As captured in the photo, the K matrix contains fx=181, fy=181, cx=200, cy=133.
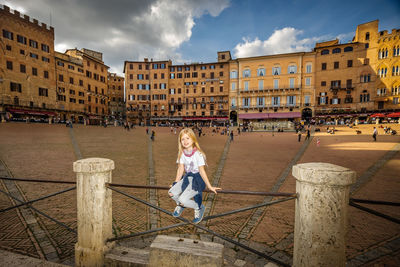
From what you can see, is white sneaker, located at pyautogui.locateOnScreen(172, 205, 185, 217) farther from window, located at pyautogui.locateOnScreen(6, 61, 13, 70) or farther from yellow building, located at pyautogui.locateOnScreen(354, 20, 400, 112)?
yellow building, located at pyautogui.locateOnScreen(354, 20, 400, 112)

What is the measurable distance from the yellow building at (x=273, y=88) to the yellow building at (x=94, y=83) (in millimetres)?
33781

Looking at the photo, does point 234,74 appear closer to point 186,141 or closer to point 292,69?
point 292,69

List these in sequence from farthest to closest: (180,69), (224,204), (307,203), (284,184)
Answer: (180,69) → (284,184) → (224,204) → (307,203)

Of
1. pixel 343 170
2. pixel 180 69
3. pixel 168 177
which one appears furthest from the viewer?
pixel 180 69

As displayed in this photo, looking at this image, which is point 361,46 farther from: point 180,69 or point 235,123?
point 180,69

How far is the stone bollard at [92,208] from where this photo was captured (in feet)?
7.34

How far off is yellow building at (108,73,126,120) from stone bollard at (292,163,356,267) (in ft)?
210

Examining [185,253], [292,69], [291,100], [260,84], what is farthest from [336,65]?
[185,253]

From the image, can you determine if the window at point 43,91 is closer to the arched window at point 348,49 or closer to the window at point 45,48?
the window at point 45,48

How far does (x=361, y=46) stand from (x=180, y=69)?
39.4 meters

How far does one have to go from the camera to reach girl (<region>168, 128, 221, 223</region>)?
2.22 m

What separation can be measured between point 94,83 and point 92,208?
52285 millimetres

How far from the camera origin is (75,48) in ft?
143

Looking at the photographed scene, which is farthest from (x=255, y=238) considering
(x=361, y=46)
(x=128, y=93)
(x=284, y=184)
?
(x=128, y=93)
